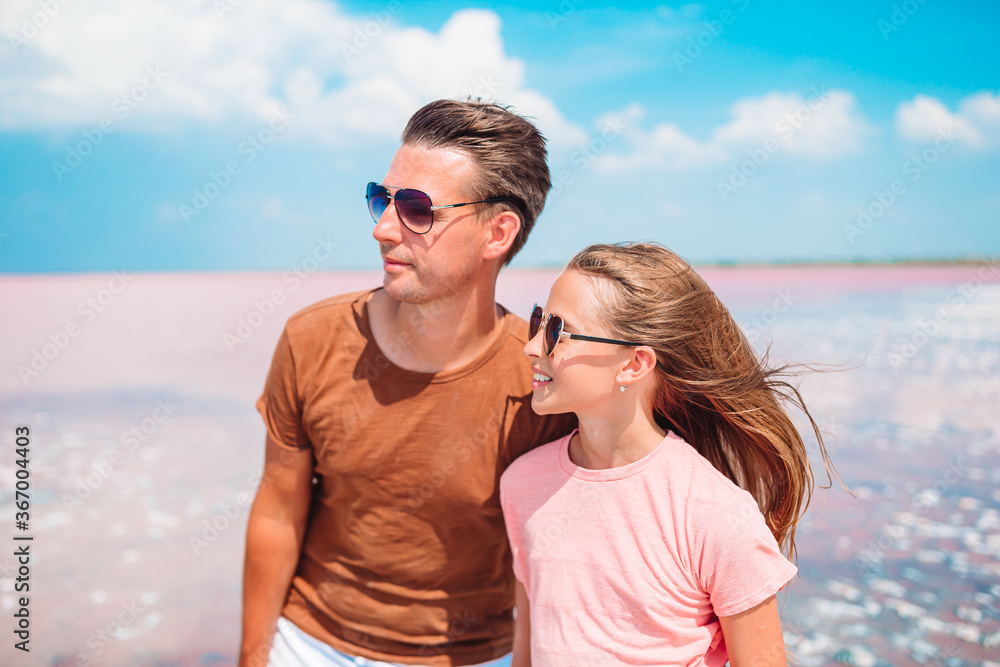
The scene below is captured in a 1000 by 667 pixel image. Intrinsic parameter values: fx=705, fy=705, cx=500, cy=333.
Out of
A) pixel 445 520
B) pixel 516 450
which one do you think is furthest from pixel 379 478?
pixel 516 450

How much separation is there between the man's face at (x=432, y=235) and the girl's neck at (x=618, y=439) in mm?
765

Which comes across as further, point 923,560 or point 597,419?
point 923,560

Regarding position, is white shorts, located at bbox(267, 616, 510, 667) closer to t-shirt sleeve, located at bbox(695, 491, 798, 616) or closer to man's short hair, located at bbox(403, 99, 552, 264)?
t-shirt sleeve, located at bbox(695, 491, 798, 616)

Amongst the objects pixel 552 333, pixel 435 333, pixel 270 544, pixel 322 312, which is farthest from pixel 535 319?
pixel 270 544

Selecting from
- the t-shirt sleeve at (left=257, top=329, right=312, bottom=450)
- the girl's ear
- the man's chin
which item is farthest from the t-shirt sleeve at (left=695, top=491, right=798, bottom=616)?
the t-shirt sleeve at (left=257, top=329, right=312, bottom=450)

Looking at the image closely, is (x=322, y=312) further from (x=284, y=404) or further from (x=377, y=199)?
(x=377, y=199)

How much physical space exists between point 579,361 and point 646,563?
2.00 ft

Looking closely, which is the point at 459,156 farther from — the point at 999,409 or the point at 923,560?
the point at 999,409

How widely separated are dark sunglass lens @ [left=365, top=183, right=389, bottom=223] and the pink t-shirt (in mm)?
1176

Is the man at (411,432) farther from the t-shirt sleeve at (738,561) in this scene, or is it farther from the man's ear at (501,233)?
the t-shirt sleeve at (738,561)

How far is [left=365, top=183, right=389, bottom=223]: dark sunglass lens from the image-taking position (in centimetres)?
258

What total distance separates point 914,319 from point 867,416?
9.43 metres

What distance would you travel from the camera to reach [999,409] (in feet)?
32.3

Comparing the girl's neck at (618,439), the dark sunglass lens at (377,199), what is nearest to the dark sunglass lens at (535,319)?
the girl's neck at (618,439)
